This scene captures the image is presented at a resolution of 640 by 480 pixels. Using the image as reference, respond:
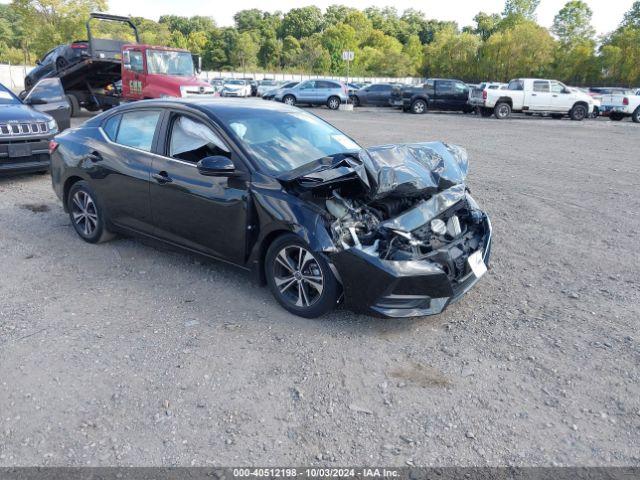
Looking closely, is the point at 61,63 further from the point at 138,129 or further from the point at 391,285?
the point at 391,285

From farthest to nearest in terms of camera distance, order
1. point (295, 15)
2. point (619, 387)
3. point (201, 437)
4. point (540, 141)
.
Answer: point (295, 15) → point (540, 141) → point (619, 387) → point (201, 437)

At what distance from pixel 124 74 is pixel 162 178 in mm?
13508

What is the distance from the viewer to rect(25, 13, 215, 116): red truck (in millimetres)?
15922

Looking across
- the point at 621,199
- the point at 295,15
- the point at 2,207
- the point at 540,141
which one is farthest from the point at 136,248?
the point at 295,15

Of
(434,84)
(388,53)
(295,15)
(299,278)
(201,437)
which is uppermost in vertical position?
(295,15)

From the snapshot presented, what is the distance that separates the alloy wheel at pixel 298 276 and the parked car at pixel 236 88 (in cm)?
3273

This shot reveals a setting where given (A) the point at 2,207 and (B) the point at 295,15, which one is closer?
(A) the point at 2,207

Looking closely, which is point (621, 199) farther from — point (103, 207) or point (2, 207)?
point (2, 207)

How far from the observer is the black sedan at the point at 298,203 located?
365 cm

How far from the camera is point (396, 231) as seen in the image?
3637mm

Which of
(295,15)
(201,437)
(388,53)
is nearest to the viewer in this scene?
(201,437)

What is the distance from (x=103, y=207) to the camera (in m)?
5.32

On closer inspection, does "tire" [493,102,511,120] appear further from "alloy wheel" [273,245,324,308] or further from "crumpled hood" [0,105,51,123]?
"alloy wheel" [273,245,324,308]

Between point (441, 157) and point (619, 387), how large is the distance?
7.18ft
